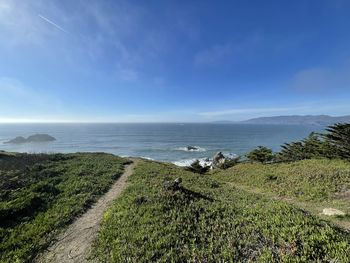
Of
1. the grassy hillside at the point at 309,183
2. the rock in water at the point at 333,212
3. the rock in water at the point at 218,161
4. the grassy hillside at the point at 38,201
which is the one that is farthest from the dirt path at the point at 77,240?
the rock in water at the point at 218,161

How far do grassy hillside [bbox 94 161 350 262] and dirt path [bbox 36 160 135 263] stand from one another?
1.59 ft

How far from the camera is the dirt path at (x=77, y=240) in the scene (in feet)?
22.4

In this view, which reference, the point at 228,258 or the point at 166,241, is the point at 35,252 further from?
Result: the point at 228,258

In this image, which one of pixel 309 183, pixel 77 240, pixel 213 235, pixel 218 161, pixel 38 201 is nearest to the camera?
pixel 213 235

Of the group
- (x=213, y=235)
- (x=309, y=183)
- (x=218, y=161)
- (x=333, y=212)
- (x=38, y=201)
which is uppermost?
(x=213, y=235)

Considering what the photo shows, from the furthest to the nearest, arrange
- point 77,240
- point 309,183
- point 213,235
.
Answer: point 309,183 → point 77,240 → point 213,235

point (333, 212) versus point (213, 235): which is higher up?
point (213, 235)

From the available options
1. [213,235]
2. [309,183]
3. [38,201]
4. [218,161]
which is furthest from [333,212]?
[218,161]

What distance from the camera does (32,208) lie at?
35.0 feet

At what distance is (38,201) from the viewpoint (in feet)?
37.7

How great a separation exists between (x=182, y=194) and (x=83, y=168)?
13.1 metres

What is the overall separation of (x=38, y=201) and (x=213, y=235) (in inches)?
396

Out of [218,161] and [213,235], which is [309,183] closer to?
[213,235]

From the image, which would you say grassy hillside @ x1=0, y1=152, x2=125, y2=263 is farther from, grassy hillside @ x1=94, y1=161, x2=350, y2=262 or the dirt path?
grassy hillside @ x1=94, y1=161, x2=350, y2=262
